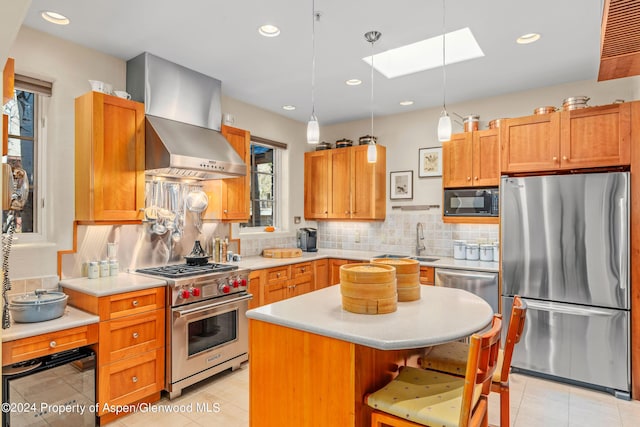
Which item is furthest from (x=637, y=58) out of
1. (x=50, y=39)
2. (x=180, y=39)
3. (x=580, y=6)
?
(x=50, y=39)

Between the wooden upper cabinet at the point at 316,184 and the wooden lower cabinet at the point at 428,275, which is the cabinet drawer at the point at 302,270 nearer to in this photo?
the wooden upper cabinet at the point at 316,184

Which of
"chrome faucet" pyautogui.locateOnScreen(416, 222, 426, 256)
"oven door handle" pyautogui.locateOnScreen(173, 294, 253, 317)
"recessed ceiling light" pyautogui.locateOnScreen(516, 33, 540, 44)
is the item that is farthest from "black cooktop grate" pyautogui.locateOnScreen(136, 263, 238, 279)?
"recessed ceiling light" pyautogui.locateOnScreen(516, 33, 540, 44)

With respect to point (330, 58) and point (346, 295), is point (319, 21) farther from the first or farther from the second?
point (346, 295)

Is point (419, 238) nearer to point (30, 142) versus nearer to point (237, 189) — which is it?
point (237, 189)

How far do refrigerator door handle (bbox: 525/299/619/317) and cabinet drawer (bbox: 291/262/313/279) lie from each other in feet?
7.34

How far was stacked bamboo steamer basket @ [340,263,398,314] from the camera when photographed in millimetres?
1712

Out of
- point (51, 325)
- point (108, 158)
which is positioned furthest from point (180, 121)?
point (51, 325)

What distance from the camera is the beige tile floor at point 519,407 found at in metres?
2.52

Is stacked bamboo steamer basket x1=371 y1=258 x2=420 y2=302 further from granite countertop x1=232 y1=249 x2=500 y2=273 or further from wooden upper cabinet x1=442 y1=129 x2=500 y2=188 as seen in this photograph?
wooden upper cabinet x1=442 y1=129 x2=500 y2=188

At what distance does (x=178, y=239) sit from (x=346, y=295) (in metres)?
2.38

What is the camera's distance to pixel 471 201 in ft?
12.8

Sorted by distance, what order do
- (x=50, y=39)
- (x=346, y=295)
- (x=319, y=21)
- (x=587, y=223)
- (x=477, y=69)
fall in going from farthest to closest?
(x=477, y=69)
(x=587, y=223)
(x=50, y=39)
(x=319, y=21)
(x=346, y=295)

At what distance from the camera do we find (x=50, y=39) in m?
2.77

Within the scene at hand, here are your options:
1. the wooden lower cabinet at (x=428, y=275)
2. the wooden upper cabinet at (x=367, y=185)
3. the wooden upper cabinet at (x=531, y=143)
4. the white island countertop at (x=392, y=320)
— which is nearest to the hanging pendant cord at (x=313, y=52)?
the wooden upper cabinet at (x=367, y=185)
